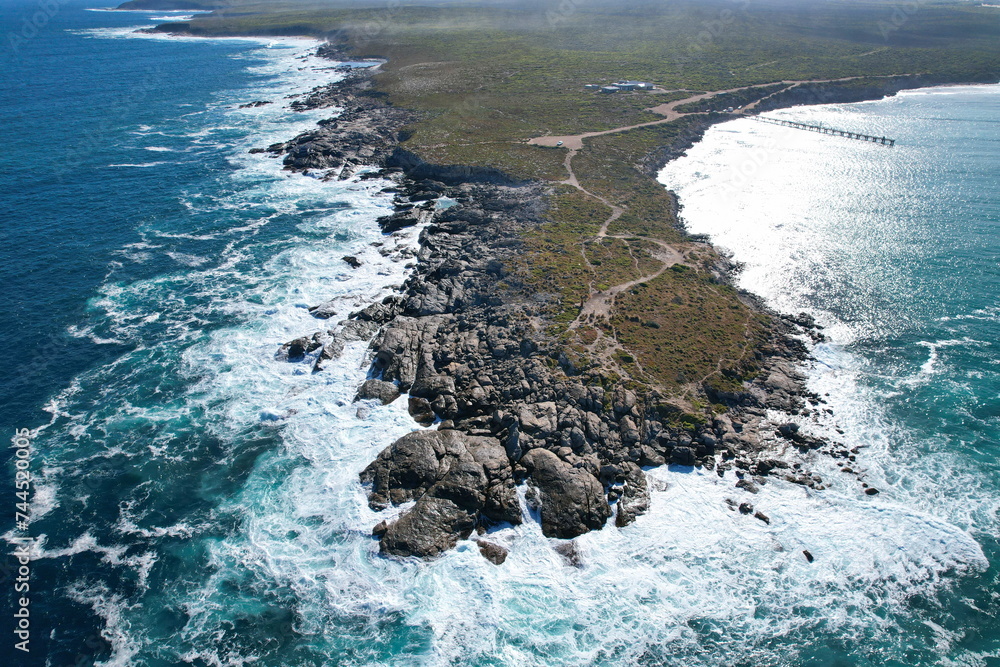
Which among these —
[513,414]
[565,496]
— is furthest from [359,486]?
[565,496]

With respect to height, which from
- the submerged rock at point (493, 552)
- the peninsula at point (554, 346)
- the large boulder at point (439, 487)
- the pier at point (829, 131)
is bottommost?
the submerged rock at point (493, 552)

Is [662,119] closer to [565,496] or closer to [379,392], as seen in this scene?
[379,392]

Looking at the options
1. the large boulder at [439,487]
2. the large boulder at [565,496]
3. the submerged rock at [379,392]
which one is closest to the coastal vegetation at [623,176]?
the large boulder at [565,496]

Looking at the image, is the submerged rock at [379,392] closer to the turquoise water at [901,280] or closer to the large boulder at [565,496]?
the large boulder at [565,496]

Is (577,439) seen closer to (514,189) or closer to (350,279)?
(350,279)

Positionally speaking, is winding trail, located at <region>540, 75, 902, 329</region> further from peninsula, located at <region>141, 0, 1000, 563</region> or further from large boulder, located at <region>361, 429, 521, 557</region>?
large boulder, located at <region>361, 429, 521, 557</region>

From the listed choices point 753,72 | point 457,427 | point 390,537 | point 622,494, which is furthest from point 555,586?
point 753,72

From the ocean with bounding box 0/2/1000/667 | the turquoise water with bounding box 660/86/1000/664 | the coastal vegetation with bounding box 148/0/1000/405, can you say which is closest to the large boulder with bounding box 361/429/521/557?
the ocean with bounding box 0/2/1000/667

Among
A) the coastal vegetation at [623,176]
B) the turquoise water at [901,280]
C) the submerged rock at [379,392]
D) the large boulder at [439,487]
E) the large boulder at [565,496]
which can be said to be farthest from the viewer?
the coastal vegetation at [623,176]
